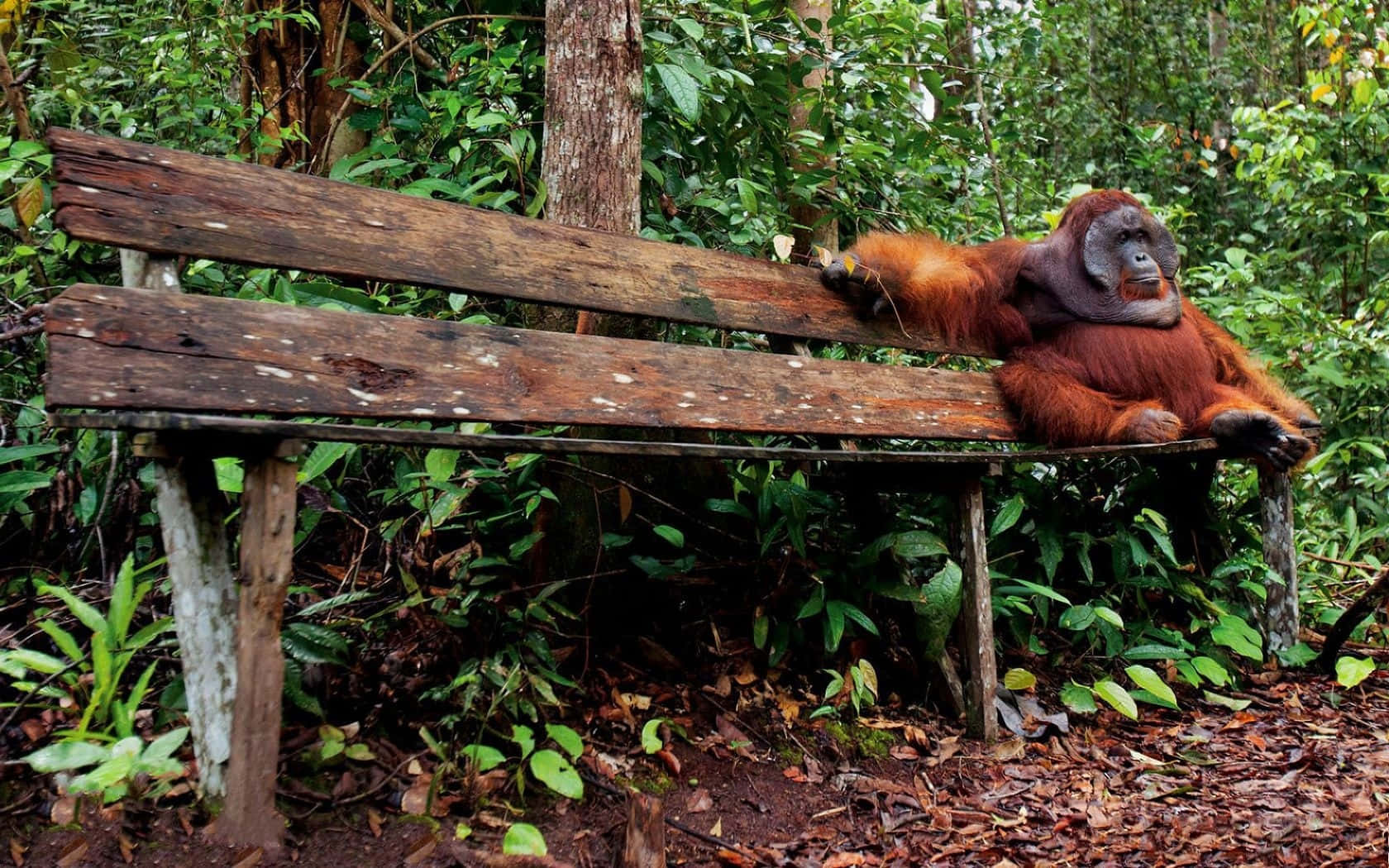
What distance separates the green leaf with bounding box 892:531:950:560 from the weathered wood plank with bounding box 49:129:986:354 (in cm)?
59

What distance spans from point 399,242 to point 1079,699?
90.4 inches

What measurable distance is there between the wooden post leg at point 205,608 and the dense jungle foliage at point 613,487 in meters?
0.29

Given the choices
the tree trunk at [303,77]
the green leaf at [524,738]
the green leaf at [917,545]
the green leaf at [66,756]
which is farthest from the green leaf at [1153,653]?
the tree trunk at [303,77]

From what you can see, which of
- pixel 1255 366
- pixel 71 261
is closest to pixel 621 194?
pixel 71 261

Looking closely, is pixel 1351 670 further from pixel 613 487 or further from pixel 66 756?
pixel 66 756

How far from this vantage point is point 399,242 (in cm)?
229

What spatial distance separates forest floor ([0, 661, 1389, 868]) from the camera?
194cm

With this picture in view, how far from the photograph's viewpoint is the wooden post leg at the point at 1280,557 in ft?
12.3

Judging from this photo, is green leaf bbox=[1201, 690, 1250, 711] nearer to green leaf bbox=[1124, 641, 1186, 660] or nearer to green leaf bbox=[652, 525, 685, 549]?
green leaf bbox=[1124, 641, 1186, 660]

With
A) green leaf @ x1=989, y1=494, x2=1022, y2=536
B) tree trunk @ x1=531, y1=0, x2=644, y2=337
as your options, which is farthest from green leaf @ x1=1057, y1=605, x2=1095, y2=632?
tree trunk @ x1=531, y1=0, x2=644, y2=337

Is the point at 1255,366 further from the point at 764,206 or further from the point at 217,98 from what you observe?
the point at 217,98

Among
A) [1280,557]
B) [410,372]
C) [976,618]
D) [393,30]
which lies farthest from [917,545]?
[393,30]

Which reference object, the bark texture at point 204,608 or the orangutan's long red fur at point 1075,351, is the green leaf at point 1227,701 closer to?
the orangutan's long red fur at point 1075,351

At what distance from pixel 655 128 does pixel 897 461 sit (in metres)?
1.62
